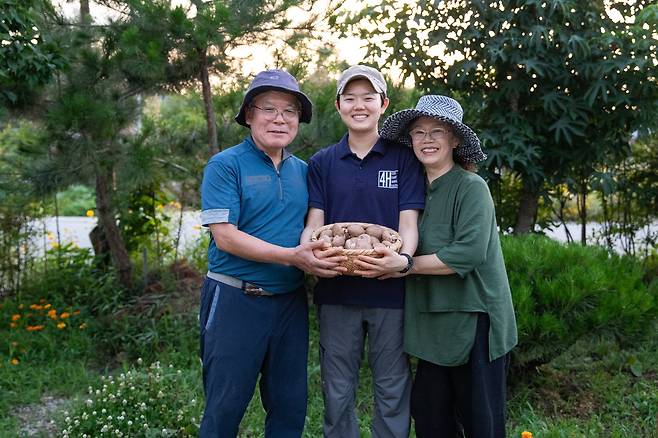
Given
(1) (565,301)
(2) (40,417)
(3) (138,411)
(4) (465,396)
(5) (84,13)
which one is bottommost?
(2) (40,417)

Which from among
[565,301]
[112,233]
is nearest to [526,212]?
[565,301]

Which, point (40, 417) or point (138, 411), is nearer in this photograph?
point (138, 411)

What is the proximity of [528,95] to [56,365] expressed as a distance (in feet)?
12.5

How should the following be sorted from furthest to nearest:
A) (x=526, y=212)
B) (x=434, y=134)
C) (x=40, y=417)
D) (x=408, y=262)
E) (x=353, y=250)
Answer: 1. (x=526, y=212)
2. (x=40, y=417)
3. (x=434, y=134)
4. (x=408, y=262)
5. (x=353, y=250)

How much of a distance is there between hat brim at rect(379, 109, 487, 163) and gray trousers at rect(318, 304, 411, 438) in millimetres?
666

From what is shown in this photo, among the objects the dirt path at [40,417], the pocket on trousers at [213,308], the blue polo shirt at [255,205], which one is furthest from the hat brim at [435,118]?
the dirt path at [40,417]

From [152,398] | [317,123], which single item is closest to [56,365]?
[152,398]

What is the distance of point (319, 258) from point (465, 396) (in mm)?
798

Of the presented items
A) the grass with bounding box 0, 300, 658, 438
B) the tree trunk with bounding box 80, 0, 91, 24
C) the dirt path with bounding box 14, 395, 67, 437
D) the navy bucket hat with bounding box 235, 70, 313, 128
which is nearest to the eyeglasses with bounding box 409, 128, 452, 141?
the navy bucket hat with bounding box 235, 70, 313, 128

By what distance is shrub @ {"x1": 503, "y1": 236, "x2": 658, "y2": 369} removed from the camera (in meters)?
3.31

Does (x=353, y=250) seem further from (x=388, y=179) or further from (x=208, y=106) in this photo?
(x=208, y=106)

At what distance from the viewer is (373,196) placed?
→ 99.9 inches

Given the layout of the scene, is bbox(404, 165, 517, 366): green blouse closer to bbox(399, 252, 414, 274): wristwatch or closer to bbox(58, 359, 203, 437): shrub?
bbox(399, 252, 414, 274): wristwatch

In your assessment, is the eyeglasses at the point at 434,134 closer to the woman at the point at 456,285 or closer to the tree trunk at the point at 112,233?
the woman at the point at 456,285
